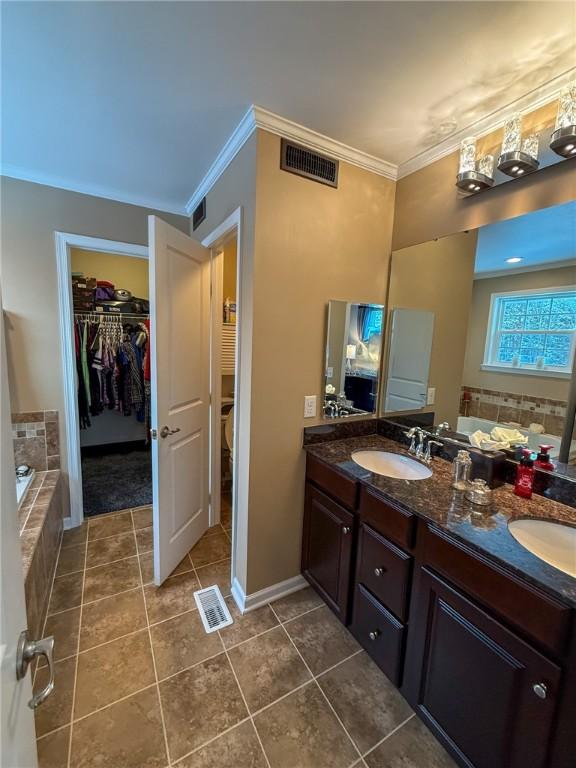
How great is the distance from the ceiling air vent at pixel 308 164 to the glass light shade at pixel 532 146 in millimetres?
849

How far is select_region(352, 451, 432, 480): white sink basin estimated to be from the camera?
5.80 feet

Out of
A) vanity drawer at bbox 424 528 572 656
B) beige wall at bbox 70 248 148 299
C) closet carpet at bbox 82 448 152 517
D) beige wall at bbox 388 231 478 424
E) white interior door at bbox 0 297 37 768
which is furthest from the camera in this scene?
beige wall at bbox 70 248 148 299

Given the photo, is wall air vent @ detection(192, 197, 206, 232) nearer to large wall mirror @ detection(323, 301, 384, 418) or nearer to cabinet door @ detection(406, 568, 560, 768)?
large wall mirror @ detection(323, 301, 384, 418)

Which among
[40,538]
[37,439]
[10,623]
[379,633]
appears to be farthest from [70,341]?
[379,633]

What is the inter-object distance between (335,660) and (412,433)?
121 centimetres

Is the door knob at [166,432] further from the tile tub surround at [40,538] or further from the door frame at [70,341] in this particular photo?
the door frame at [70,341]

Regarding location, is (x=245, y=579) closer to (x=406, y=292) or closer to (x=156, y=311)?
(x=156, y=311)

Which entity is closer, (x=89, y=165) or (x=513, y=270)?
(x=513, y=270)

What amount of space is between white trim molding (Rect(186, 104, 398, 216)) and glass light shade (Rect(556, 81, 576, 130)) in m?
0.85

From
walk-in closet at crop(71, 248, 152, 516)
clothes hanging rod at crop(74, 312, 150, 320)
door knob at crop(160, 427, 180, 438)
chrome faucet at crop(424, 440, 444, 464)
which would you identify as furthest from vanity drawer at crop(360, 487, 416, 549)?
clothes hanging rod at crop(74, 312, 150, 320)

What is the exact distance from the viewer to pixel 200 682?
1.47 m

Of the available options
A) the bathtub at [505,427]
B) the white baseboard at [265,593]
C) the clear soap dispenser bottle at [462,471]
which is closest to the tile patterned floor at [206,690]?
the white baseboard at [265,593]

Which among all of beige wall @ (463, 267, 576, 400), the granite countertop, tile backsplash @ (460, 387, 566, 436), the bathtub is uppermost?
beige wall @ (463, 267, 576, 400)

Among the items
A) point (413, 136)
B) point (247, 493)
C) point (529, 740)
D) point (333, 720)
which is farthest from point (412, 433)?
point (413, 136)
